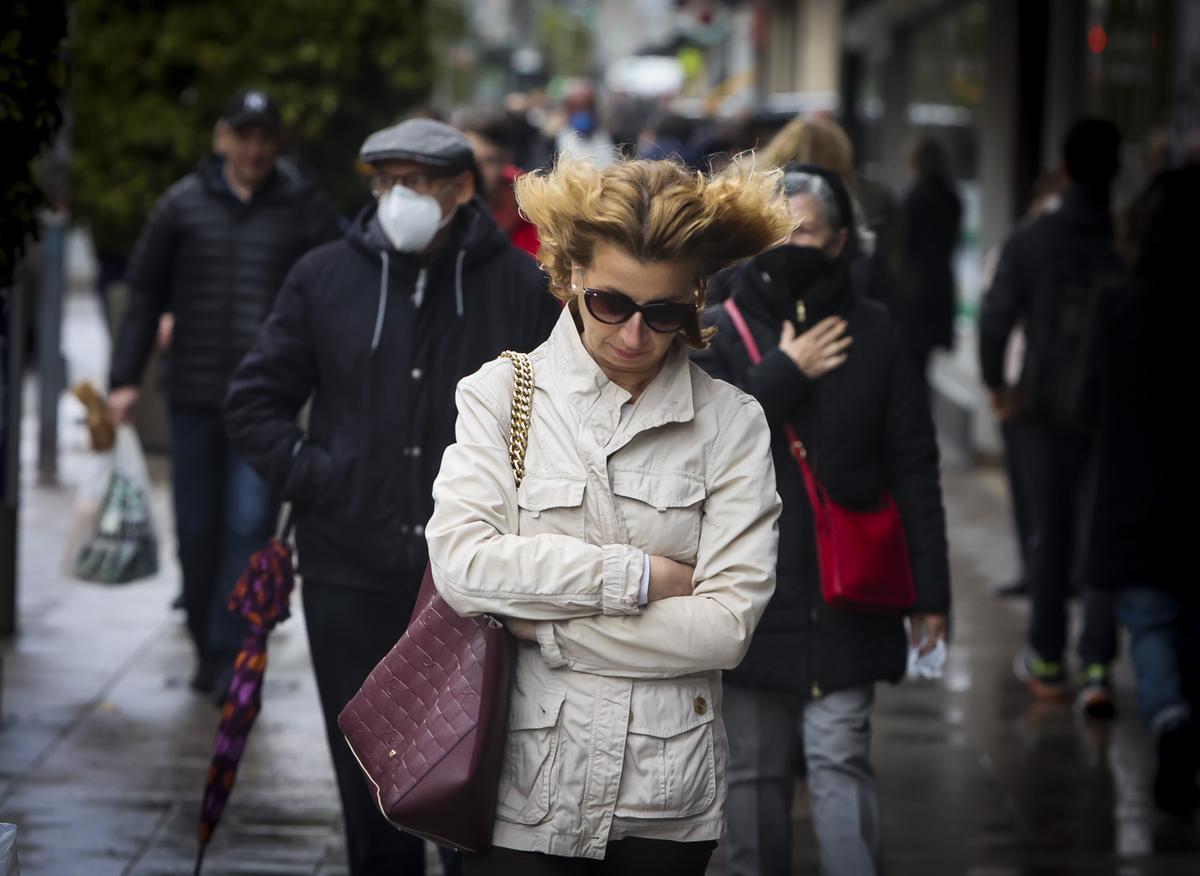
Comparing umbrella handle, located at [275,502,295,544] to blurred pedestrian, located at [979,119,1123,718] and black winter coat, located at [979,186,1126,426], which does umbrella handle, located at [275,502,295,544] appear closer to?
blurred pedestrian, located at [979,119,1123,718]

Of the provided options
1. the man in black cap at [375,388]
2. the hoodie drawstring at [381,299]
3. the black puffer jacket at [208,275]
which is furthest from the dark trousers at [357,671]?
the black puffer jacket at [208,275]

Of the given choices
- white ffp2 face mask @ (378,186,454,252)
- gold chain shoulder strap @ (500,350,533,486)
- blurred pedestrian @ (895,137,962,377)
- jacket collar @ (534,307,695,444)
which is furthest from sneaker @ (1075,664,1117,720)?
blurred pedestrian @ (895,137,962,377)

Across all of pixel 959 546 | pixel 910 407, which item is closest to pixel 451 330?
pixel 910 407

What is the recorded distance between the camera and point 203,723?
6.79m

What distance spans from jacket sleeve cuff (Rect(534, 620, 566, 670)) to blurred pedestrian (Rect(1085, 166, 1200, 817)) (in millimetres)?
3424

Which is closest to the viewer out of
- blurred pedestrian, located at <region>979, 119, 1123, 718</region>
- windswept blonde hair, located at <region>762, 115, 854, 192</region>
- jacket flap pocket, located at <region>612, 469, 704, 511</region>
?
jacket flap pocket, located at <region>612, 469, 704, 511</region>

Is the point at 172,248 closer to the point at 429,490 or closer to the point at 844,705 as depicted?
the point at 429,490

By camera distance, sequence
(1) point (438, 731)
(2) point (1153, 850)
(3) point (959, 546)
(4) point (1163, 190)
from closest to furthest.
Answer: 1. (1) point (438, 731)
2. (2) point (1153, 850)
3. (4) point (1163, 190)
4. (3) point (959, 546)

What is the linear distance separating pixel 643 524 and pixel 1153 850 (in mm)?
3022

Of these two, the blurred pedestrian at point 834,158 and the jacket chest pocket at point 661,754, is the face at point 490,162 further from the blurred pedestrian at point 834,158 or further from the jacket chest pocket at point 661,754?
the jacket chest pocket at point 661,754

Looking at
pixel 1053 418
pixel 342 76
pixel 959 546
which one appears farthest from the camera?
pixel 342 76

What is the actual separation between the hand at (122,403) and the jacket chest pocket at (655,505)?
13.3 ft

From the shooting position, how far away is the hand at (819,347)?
446 centimetres

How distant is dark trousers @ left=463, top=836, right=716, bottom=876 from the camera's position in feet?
10.4
